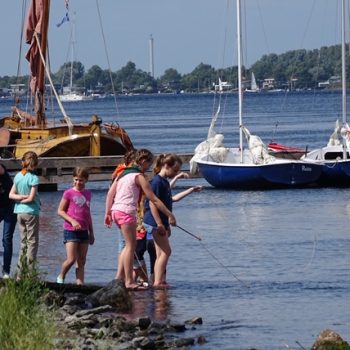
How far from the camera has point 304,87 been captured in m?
190

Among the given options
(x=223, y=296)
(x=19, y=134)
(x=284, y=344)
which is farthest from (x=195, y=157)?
(x=284, y=344)

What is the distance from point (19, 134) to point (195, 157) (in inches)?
220

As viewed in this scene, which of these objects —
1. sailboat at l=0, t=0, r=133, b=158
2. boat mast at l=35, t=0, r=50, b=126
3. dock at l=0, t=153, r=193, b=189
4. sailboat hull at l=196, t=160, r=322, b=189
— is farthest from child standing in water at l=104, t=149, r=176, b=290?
boat mast at l=35, t=0, r=50, b=126

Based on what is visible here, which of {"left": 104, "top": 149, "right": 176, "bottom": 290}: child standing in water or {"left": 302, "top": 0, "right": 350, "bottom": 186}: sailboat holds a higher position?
{"left": 104, "top": 149, "right": 176, "bottom": 290}: child standing in water

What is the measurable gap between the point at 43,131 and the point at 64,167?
4.31 m

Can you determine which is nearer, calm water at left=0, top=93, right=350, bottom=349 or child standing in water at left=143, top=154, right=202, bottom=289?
calm water at left=0, top=93, right=350, bottom=349

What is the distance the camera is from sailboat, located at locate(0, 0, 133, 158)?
113ft

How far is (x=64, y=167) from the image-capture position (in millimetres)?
32000

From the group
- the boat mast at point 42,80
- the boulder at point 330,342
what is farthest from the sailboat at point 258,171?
the boulder at point 330,342

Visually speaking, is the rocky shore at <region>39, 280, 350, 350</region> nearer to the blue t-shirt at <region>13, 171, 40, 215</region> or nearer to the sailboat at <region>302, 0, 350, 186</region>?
the blue t-shirt at <region>13, 171, 40, 215</region>

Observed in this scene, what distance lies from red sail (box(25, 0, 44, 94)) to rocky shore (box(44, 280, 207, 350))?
24110 mm

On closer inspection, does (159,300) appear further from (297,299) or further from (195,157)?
(195,157)

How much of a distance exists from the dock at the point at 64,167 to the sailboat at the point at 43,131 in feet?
5.12

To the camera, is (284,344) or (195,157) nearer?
(284,344)
